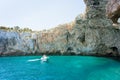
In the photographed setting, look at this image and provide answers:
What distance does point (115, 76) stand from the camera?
74.5ft

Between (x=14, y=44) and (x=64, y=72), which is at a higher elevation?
(x=14, y=44)

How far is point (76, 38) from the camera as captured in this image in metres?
48.2

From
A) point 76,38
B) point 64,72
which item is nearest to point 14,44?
point 76,38

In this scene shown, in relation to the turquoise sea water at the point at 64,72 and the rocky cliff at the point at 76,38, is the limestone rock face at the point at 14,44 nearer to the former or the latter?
the rocky cliff at the point at 76,38

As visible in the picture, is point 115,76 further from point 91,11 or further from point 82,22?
point 82,22

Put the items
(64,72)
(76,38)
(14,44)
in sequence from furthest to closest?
(14,44) → (76,38) → (64,72)

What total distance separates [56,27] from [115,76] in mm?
30849

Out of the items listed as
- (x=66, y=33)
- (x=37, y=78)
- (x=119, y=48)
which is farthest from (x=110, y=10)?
(x=66, y=33)

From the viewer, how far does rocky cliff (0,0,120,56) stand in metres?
38.9

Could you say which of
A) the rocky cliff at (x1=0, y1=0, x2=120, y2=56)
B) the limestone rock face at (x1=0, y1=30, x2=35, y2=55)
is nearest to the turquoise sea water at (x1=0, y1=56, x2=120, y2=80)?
the rocky cliff at (x1=0, y1=0, x2=120, y2=56)

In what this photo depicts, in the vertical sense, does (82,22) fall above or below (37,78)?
above

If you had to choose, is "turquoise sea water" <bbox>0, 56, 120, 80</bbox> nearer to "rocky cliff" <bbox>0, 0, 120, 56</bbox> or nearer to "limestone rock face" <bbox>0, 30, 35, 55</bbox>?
"rocky cliff" <bbox>0, 0, 120, 56</bbox>

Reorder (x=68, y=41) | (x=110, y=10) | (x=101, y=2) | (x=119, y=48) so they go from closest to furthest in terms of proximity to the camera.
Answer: (x=110, y=10) < (x=101, y=2) < (x=119, y=48) < (x=68, y=41)

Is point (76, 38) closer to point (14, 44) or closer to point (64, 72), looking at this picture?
point (14, 44)
